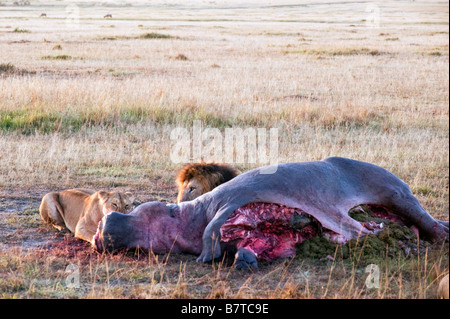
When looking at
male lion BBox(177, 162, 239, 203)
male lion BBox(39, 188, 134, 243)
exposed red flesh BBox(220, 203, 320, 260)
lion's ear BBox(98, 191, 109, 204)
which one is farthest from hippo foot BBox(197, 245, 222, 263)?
lion's ear BBox(98, 191, 109, 204)

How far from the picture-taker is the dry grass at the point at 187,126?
4.75 m

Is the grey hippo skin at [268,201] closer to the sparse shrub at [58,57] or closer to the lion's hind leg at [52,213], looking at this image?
the lion's hind leg at [52,213]

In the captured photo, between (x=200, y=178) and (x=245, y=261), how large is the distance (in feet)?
4.76

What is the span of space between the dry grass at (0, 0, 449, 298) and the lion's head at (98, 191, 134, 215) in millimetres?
501

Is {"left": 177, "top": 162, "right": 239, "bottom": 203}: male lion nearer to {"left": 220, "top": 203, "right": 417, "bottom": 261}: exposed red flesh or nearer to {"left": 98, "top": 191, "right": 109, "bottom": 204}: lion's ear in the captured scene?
{"left": 98, "top": 191, "right": 109, "bottom": 204}: lion's ear

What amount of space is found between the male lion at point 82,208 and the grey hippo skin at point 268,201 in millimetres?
760

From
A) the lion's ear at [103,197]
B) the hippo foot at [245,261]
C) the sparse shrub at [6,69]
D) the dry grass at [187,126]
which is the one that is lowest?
the dry grass at [187,126]

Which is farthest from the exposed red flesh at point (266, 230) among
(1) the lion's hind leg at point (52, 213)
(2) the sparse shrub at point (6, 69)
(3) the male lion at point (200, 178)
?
(2) the sparse shrub at point (6, 69)

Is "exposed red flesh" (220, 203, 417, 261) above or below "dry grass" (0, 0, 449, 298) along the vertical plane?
above

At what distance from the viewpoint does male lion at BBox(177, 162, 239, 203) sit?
20.1 feet

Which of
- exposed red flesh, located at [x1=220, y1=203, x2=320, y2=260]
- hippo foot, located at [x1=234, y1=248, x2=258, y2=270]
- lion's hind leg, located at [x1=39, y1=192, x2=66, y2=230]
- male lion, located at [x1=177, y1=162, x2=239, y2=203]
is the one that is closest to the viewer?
hippo foot, located at [x1=234, y1=248, x2=258, y2=270]

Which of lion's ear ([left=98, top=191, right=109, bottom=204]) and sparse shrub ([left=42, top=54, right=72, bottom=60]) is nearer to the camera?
lion's ear ([left=98, top=191, right=109, bottom=204])

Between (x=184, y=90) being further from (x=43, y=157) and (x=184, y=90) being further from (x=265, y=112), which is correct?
(x=43, y=157)

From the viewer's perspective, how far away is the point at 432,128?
12.1 metres
